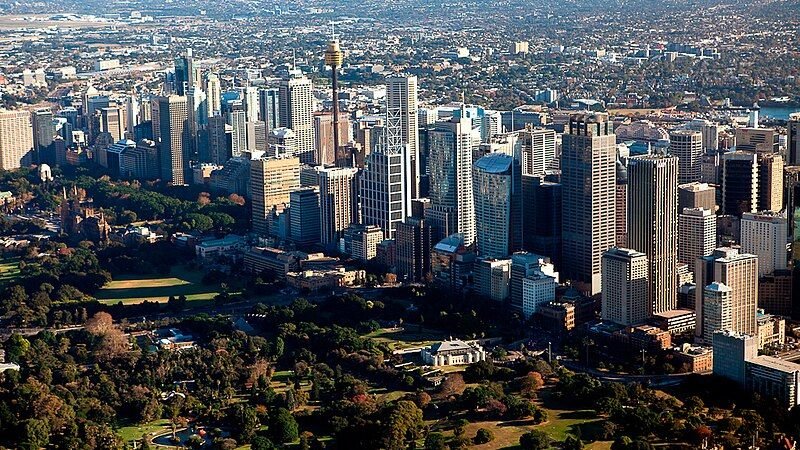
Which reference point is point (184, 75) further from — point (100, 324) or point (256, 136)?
point (100, 324)

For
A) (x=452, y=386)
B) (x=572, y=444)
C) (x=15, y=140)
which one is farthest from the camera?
(x=15, y=140)

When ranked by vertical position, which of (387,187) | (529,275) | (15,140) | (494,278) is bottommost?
(494,278)

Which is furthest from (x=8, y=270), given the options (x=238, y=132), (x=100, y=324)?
(x=238, y=132)

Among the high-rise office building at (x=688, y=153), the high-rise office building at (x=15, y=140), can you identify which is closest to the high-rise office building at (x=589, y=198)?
the high-rise office building at (x=688, y=153)

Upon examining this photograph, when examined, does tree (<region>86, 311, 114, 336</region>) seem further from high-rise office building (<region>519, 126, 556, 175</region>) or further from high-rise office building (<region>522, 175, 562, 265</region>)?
high-rise office building (<region>519, 126, 556, 175</region>)

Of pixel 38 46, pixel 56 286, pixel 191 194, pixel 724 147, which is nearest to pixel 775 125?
pixel 724 147

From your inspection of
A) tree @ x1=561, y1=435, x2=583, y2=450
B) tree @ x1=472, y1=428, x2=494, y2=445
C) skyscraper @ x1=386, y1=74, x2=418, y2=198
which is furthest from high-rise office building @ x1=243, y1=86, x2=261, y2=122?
tree @ x1=561, y1=435, x2=583, y2=450
